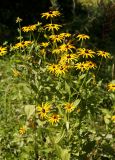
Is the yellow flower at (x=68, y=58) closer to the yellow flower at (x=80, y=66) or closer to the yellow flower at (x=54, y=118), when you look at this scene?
the yellow flower at (x=80, y=66)

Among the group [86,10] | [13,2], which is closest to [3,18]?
[13,2]

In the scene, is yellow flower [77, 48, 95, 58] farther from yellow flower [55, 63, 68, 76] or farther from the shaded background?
the shaded background

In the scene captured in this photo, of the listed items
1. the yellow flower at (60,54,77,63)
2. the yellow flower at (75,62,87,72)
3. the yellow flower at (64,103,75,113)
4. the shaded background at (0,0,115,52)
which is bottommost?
the shaded background at (0,0,115,52)

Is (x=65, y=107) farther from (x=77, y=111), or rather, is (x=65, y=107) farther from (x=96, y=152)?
(x=96, y=152)

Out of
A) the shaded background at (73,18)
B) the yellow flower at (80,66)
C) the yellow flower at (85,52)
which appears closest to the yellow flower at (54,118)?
the yellow flower at (80,66)

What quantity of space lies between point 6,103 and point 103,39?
4.06 m

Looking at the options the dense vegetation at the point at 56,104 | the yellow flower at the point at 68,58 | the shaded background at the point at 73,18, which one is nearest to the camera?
the yellow flower at the point at 68,58

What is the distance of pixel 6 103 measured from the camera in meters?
6.31

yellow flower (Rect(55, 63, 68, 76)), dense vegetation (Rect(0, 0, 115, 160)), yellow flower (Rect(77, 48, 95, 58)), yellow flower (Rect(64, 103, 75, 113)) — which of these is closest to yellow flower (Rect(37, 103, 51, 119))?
dense vegetation (Rect(0, 0, 115, 160))

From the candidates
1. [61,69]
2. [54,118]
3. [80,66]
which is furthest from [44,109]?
[80,66]

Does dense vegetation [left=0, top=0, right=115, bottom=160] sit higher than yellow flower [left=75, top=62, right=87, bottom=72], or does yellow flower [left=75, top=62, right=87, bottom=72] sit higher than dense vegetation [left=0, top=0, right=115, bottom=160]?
yellow flower [left=75, top=62, right=87, bottom=72]

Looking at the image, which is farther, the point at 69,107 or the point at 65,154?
the point at 65,154

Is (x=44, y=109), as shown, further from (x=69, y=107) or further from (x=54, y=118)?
(x=69, y=107)

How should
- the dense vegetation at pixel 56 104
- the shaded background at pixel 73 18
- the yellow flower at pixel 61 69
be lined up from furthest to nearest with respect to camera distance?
the shaded background at pixel 73 18, the dense vegetation at pixel 56 104, the yellow flower at pixel 61 69
